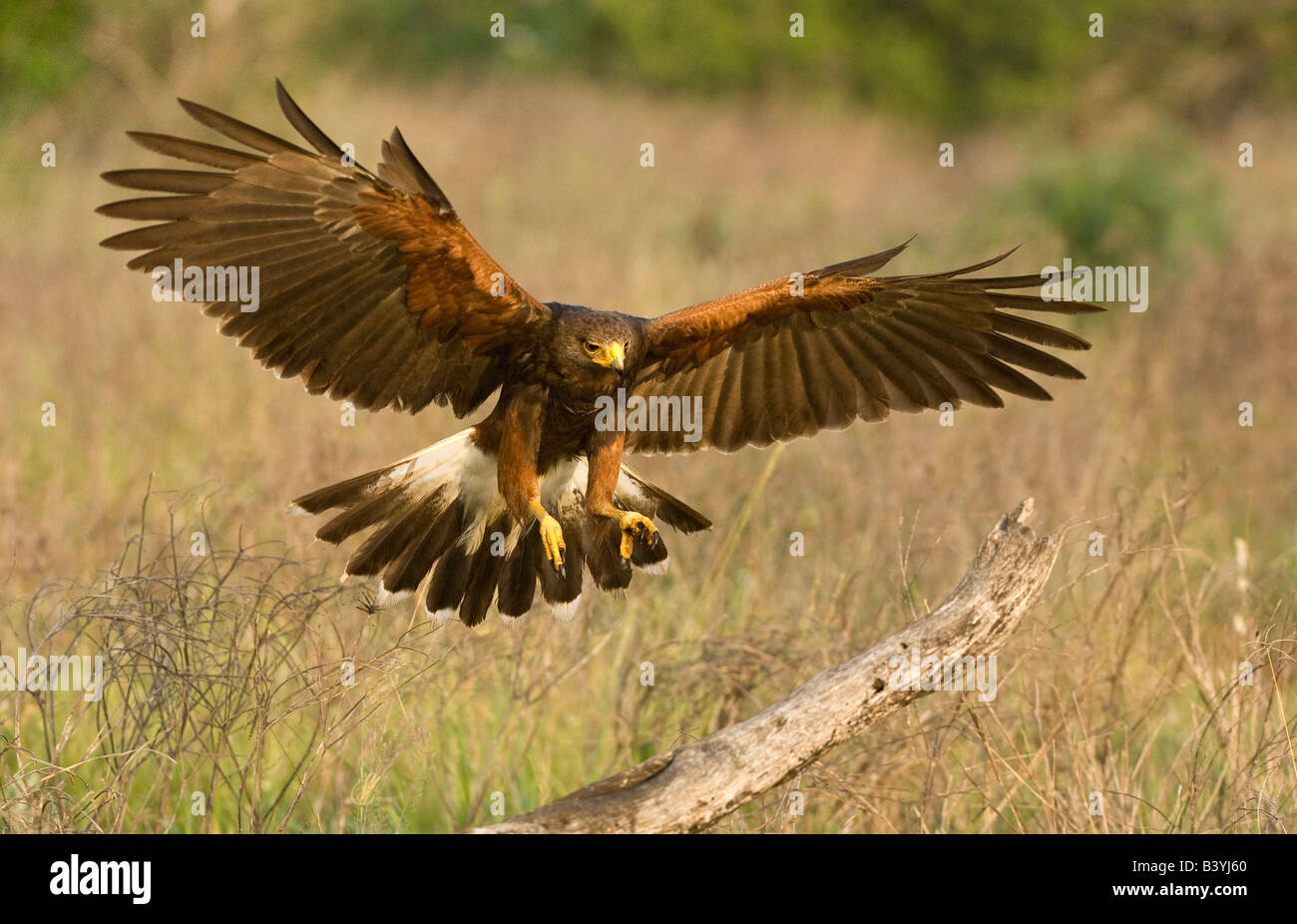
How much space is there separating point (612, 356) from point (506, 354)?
459 millimetres

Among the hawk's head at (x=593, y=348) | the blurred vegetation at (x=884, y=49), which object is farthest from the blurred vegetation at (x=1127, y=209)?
the blurred vegetation at (x=884, y=49)

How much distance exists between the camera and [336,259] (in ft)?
13.3

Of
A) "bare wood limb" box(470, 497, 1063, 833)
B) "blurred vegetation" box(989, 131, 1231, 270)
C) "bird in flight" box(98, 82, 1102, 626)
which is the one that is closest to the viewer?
"bare wood limb" box(470, 497, 1063, 833)

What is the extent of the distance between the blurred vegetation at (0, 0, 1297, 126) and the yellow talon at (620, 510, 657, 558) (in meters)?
17.0

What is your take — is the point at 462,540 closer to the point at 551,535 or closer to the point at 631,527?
the point at 551,535

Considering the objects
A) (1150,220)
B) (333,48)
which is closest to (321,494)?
(1150,220)

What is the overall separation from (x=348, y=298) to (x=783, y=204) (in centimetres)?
1099

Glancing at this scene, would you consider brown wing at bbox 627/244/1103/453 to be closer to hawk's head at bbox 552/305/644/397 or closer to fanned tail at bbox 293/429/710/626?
hawk's head at bbox 552/305/644/397

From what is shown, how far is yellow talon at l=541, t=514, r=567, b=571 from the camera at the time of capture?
14.1ft

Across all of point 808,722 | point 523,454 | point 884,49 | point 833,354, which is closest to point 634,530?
point 523,454

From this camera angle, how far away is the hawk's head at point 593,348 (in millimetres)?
4152

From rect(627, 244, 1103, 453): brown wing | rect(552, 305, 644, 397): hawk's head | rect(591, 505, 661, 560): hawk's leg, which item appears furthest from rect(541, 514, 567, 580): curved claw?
rect(627, 244, 1103, 453): brown wing

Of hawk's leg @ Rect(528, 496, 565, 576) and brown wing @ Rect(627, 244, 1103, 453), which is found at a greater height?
brown wing @ Rect(627, 244, 1103, 453)

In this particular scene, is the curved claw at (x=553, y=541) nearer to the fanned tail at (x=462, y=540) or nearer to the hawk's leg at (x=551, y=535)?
the hawk's leg at (x=551, y=535)
